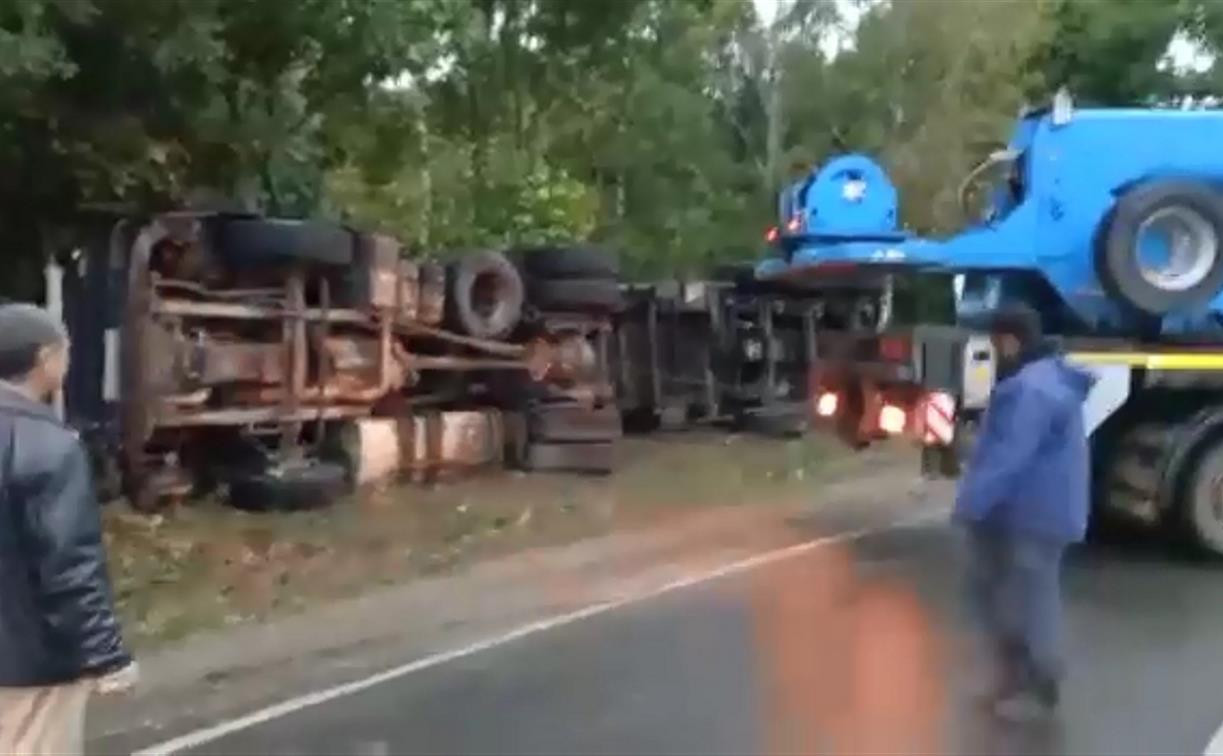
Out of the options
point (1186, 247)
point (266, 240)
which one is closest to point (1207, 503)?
point (1186, 247)

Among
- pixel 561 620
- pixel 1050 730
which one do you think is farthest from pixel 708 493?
pixel 1050 730

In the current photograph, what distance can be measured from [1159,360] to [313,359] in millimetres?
5750

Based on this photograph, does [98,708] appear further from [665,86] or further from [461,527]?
[665,86]

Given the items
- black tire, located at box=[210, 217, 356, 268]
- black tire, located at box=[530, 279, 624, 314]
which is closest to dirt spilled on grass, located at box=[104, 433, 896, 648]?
black tire, located at box=[530, 279, 624, 314]

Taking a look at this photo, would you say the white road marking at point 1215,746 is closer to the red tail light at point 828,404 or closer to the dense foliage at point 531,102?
the dense foliage at point 531,102

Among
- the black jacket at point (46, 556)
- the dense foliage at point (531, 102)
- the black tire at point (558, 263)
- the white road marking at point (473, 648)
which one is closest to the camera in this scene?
the black jacket at point (46, 556)

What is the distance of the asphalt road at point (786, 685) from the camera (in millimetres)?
8086

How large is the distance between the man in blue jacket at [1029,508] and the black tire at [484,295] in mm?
8309

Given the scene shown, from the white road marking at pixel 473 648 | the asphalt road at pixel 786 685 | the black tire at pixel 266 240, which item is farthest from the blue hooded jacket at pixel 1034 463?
the black tire at pixel 266 240

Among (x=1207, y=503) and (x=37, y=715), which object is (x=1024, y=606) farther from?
(x=1207, y=503)

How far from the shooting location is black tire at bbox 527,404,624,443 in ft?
56.5

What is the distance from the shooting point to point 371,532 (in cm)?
1355

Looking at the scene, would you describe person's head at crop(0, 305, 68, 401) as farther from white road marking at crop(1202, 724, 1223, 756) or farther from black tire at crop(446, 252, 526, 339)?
black tire at crop(446, 252, 526, 339)

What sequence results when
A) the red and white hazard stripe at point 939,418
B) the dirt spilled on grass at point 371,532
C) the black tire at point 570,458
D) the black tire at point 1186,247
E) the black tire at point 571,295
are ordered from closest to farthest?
the dirt spilled on grass at point 371,532, the black tire at point 1186,247, the red and white hazard stripe at point 939,418, the black tire at point 570,458, the black tire at point 571,295
